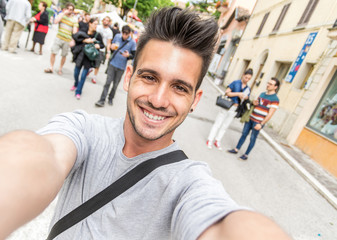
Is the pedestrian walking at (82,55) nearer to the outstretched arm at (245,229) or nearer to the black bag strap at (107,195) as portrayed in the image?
the black bag strap at (107,195)

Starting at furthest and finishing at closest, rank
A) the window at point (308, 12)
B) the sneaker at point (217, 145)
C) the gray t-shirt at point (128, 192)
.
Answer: the window at point (308, 12)
the sneaker at point (217, 145)
the gray t-shirt at point (128, 192)

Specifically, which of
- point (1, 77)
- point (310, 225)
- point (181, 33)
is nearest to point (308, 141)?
point (310, 225)

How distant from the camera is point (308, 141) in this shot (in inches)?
275

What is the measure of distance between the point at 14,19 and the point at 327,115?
35.3 ft

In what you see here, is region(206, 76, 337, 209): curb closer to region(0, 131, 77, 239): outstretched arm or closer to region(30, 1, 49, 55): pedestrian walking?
region(0, 131, 77, 239): outstretched arm

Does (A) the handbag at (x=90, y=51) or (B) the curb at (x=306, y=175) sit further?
(A) the handbag at (x=90, y=51)

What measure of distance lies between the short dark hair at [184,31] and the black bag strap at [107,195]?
0.67 meters

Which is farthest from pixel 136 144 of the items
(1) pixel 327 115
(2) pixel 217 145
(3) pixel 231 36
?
(3) pixel 231 36

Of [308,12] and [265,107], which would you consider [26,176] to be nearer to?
[265,107]

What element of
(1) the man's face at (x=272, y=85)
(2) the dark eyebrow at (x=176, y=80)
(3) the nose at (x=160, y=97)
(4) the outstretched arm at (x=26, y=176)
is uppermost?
(1) the man's face at (x=272, y=85)

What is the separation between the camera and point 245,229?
2.20 feet

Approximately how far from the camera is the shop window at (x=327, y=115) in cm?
644

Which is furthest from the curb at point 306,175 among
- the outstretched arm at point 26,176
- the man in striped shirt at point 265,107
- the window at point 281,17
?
the window at point 281,17

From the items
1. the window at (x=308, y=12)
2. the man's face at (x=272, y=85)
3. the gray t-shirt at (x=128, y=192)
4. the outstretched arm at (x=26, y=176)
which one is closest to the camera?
the outstretched arm at (x=26, y=176)
